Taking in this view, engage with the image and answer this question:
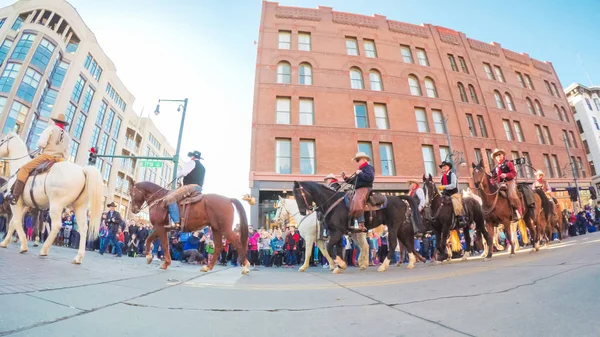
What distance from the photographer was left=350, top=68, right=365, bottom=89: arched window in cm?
2369

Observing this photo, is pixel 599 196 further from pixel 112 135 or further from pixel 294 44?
pixel 112 135

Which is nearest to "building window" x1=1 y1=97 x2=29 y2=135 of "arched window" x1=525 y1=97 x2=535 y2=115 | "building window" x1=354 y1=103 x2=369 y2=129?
"building window" x1=354 y1=103 x2=369 y2=129

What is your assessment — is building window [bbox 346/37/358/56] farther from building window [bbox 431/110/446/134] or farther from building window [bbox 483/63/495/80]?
building window [bbox 483/63/495/80]

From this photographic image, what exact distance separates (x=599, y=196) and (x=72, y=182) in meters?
54.2

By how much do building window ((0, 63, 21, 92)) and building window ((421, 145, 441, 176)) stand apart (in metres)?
47.1

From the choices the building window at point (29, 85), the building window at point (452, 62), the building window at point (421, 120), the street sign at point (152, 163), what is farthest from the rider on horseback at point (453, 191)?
the building window at point (29, 85)

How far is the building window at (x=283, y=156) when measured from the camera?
19.6 meters

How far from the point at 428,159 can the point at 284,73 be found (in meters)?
14.6

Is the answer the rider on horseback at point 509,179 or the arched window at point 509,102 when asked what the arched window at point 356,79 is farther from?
the arched window at point 509,102

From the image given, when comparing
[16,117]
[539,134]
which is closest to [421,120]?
[539,134]

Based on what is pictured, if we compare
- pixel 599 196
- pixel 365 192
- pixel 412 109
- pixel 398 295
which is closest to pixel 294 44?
pixel 412 109

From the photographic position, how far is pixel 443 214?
775cm

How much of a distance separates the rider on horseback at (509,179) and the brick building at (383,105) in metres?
12.2

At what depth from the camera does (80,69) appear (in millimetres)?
37688
